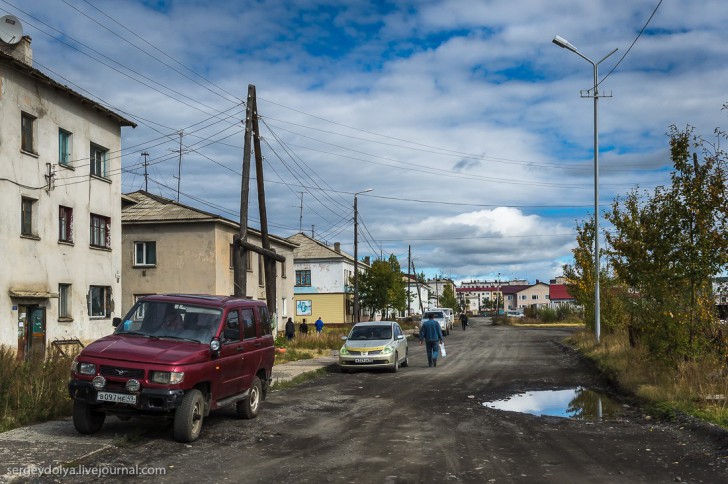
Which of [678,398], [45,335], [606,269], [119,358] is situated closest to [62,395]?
[119,358]

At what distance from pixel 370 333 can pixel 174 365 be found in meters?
13.2

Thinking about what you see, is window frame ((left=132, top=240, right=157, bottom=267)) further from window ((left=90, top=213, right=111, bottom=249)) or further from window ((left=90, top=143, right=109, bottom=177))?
window ((left=90, top=143, right=109, bottom=177))

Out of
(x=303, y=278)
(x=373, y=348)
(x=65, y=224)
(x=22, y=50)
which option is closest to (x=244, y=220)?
(x=373, y=348)

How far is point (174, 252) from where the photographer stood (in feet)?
123

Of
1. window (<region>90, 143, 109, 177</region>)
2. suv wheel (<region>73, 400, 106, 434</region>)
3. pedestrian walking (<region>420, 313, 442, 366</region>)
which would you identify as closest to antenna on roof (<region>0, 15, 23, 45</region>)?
window (<region>90, 143, 109, 177</region>)

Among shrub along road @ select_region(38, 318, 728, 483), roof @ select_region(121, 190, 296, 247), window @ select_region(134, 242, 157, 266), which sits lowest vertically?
shrub along road @ select_region(38, 318, 728, 483)

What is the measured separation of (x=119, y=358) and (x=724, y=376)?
988 centimetres

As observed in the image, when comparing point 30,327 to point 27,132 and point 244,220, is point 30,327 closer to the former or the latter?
point 27,132

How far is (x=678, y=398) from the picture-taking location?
11742mm

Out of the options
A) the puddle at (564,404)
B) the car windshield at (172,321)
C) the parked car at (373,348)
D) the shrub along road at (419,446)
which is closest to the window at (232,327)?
the car windshield at (172,321)

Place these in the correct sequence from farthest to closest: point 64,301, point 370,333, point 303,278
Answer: point 303,278, point 64,301, point 370,333

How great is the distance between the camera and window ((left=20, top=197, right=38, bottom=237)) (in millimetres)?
24031

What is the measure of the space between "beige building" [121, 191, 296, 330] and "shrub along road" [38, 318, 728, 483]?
23.8m

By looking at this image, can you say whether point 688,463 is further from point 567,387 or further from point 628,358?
point 628,358
